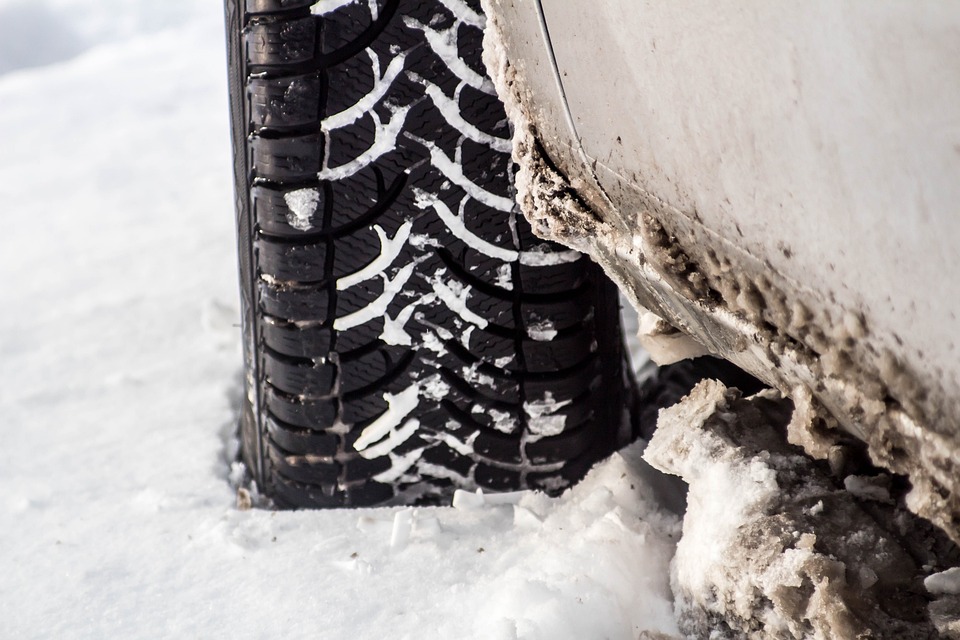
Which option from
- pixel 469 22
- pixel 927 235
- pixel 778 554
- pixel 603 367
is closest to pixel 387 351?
pixel 603 367

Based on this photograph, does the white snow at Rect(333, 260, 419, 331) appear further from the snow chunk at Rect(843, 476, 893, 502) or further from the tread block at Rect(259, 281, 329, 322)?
the snow chunk at Rect(843, 476, 893, 502)

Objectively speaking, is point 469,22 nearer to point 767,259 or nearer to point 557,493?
point 767,259

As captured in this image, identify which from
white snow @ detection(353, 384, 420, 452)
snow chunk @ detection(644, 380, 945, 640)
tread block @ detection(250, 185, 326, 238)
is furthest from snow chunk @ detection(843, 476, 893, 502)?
tread block @ detection(250, 185, 326, 238)

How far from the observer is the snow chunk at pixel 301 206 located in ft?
3.17

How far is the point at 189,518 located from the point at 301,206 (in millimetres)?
411

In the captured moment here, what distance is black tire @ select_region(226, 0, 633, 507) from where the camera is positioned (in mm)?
925

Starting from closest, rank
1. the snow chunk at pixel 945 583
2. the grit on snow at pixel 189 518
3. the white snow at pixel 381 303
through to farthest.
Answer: the snow chunk at pixel 945 583
the grit on snow at pixel 189 518
the white snow at pixel 381 303

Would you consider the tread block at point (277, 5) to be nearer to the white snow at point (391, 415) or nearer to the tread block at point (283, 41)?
the tread block at point (283, 41)

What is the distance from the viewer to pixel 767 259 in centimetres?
65

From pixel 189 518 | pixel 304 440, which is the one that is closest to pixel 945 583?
pixel 304 440

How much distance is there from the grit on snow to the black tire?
5 centimetres

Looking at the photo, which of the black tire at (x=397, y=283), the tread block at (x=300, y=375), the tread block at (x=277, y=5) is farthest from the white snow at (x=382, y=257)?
the tread block at (x=277, y=5)

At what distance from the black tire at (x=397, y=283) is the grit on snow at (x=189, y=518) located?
0.05m

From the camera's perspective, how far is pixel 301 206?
38.2 inches
